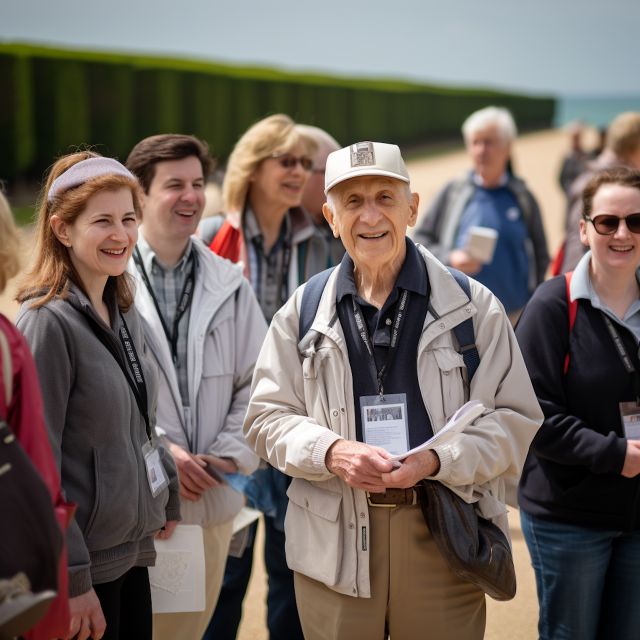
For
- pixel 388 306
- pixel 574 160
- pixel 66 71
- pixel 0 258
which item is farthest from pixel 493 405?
pixel 66 71

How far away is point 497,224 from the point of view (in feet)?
21.4

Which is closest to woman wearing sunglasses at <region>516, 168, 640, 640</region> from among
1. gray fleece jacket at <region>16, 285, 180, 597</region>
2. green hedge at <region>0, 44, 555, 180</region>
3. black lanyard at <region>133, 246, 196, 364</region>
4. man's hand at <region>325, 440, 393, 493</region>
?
man's hand at <region>325, 440, 393, 493</region>

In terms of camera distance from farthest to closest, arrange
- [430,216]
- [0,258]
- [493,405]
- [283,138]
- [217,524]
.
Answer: [430,216]
[283,138]
[217,524]
[493,405]
[0,258]

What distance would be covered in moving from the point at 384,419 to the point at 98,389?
894 mm

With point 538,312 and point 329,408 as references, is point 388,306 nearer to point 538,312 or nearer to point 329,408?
point 329,408

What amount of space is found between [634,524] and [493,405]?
84cm

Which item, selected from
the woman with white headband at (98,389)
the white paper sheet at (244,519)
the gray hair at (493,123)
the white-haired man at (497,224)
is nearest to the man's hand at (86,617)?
the woman with white headband at (98,389)

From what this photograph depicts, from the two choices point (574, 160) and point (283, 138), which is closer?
point (283, 138)

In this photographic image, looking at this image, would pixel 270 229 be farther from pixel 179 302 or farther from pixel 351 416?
pixel 351 416

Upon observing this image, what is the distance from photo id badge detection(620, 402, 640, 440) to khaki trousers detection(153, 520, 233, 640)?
166 centimetres

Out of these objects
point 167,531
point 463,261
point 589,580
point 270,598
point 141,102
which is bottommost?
point 270,598

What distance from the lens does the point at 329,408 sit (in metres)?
2.98

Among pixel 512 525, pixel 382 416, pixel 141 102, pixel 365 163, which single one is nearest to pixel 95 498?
pixel 382 416

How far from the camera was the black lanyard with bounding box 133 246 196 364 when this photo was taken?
3730 mm
